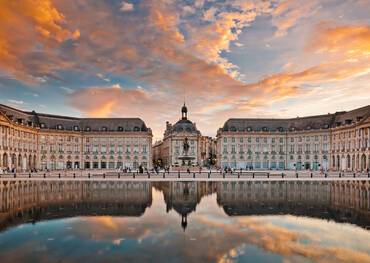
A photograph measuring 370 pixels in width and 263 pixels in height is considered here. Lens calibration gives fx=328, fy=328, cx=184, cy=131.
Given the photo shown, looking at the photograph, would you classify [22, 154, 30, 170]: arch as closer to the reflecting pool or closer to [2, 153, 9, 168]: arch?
[2, 153, 9, 168]: arch

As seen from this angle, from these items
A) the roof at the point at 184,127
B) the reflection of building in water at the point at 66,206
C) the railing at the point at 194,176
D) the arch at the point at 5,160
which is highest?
the roof at the point at 184,127

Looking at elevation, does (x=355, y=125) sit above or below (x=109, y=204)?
above

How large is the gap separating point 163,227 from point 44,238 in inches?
225

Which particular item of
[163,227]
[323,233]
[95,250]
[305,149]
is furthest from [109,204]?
[305,149]

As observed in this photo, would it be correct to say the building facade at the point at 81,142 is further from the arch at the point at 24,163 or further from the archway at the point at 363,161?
the archway at the point at 363,161

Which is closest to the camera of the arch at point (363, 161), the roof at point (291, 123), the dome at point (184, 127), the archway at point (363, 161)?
the arch at point (363, 161)

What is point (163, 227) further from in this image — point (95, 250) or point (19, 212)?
point (19, 212)

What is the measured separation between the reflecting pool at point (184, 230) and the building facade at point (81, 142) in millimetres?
89341

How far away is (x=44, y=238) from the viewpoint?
15.0 m

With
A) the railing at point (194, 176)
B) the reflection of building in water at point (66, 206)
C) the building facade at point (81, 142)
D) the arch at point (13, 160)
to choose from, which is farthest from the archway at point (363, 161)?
the arch at point (13, 160)

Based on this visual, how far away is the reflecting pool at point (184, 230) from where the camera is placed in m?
12.8

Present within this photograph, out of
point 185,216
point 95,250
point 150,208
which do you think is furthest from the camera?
point 150,208

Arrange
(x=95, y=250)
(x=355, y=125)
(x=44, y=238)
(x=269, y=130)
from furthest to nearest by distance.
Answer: (x=269, y=130)
(x=355, y=125)
(x=44, y=238)
(x=95, y=250)

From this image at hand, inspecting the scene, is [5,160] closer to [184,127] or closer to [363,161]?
[184,127]
